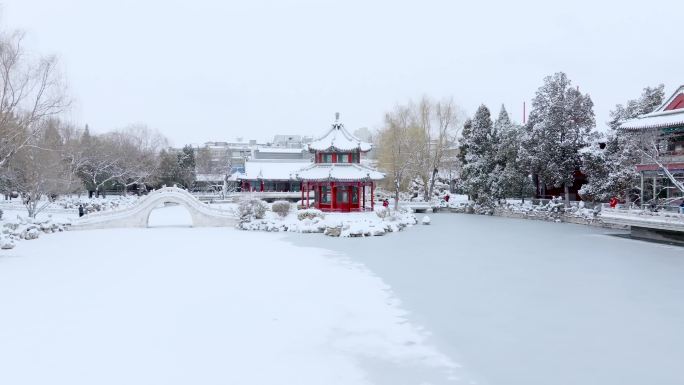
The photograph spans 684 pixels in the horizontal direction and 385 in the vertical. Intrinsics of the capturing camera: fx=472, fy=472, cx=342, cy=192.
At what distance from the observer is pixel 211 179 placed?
5725cm

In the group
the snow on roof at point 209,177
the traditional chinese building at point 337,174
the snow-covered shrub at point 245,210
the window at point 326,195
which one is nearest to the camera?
the snow-covered shrub at point 245,210

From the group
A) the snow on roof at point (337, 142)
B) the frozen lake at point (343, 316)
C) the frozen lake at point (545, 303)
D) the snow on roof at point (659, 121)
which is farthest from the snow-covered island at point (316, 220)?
the snow on roof at point (659, 121)

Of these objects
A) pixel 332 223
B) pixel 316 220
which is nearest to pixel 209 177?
pixel 316 220

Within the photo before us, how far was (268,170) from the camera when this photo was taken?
170 feet

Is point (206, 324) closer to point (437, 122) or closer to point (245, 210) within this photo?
point (245, 210)

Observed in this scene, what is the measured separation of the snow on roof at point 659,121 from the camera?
2502 cm

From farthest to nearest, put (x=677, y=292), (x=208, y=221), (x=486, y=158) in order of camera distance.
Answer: (x=486, y=158), (x=208, y=221), (x=677, y=292)

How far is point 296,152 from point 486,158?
2856 cm

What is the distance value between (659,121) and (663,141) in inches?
103

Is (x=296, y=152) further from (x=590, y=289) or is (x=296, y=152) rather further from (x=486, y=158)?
(x=590, y=289)

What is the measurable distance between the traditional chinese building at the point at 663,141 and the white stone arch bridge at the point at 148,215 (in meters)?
25.0

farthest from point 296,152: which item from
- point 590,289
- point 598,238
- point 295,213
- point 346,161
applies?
point 590,289

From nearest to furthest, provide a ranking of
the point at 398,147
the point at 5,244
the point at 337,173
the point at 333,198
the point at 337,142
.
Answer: the point at 5,244
the point at 337,173
the point at 333,198
the point at 337,142
the point at 398,147

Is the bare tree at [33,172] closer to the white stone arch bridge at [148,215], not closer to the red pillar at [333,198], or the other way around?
the white stone arch bridge at [148,215]
